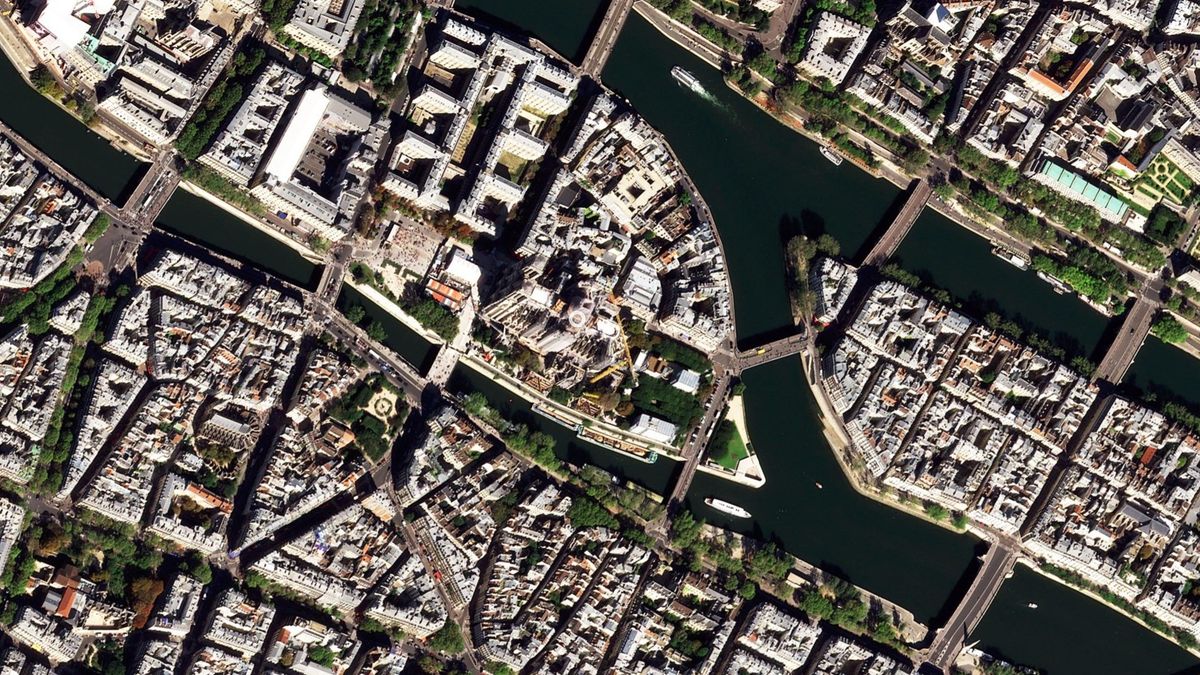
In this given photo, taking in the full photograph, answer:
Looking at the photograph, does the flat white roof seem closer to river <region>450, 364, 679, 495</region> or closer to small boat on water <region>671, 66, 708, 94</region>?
river <region>450, 364, 679, 495</region>

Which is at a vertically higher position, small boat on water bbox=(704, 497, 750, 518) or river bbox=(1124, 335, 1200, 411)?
river bbox=(1124, 335, 1200, 411)

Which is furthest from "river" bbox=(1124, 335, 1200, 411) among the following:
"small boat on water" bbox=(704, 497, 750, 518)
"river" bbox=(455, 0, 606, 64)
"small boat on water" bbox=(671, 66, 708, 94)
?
"river" bbox=(455, 0, 606, 64)

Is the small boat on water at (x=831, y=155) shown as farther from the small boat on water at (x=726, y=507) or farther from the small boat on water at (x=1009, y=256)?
the small boat on water at (x=726, y=507)

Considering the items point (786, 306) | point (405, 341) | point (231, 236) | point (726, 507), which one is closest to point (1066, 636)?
point (726, 507)

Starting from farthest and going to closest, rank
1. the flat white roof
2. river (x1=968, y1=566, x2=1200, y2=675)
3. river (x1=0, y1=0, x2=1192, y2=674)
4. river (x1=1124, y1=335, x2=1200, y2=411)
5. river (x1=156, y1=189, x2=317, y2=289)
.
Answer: river (x1=1124, y1=335, x2=1200, y2=411)
river (x1=968, y1=566, x2=1200, y2=675)
river (x1=0, y1=0, x2=1192, y2=674)
river (x1=156, y1=189, x2=317, y2=289)
the flat white roof

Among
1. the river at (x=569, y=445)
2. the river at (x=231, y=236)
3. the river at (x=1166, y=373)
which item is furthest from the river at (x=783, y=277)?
the river at (x=231, y=236)

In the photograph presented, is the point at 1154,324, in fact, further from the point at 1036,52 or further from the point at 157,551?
the point at 157,551
